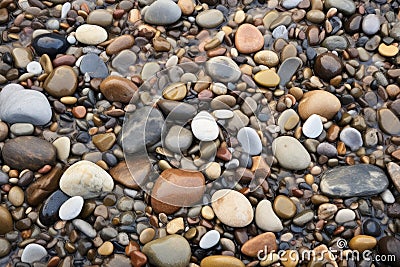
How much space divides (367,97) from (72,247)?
4.47 ft

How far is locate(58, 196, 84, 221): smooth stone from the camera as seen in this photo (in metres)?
1.83

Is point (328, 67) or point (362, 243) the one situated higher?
point (328, 67)

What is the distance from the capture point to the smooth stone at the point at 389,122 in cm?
206

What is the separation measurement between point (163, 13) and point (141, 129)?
2.05ft

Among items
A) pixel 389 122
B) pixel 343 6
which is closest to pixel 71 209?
pixel 389 122

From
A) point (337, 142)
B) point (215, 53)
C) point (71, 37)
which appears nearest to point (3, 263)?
point (71, 37)

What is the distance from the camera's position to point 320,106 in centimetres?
207

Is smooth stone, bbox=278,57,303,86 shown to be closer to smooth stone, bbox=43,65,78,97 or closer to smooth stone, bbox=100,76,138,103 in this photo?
smooth stone, bbox=100,76,138,103

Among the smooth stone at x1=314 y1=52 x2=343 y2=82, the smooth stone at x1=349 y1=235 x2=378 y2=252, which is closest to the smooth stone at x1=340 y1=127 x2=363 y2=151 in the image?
the smooth stone at x1=314 y1=52 x2=343 y2=82

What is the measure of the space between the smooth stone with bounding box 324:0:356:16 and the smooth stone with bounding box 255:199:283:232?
1079mm

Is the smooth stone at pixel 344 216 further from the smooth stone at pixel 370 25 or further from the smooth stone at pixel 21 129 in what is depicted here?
the smooth stone at pixel 21 129

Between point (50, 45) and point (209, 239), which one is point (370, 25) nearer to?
point (209, 239)

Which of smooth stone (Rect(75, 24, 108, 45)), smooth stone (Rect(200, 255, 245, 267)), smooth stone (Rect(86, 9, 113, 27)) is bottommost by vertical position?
smooth stone (Rect(200, 255, 245, 267))

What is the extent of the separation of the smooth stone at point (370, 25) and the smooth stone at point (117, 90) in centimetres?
112
